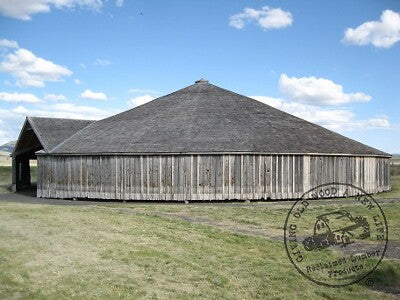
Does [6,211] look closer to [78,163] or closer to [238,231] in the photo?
[78,163]

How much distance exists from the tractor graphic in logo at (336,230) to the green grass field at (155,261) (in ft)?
3.29

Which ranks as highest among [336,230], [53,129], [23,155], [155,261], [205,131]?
[53,129]

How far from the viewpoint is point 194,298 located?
9.80m

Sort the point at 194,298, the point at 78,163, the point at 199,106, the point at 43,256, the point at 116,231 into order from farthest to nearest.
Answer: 1. the point at 199,106
2. the point at 78,163
3. the point at 116,231
4. the point at 43,256
5. the point at 194,298

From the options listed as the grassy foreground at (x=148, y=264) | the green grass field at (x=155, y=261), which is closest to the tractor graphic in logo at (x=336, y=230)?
the green grass field at (x=155, y=261)

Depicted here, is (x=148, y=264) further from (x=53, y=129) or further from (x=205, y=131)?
(x=53, y=129)

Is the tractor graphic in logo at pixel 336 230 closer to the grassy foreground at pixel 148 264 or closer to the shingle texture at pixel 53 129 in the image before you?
the grassy foreground at pixel 148 264

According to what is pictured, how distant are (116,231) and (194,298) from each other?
7.10 meters

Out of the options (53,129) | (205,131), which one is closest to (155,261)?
(205,131)

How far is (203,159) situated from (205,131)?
3.13m

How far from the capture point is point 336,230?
56.2 feet

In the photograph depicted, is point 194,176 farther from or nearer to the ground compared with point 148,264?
farther from the ground

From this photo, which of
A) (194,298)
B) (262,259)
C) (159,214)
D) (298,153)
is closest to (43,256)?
(194,298)

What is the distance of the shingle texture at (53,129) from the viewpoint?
1304 inches
